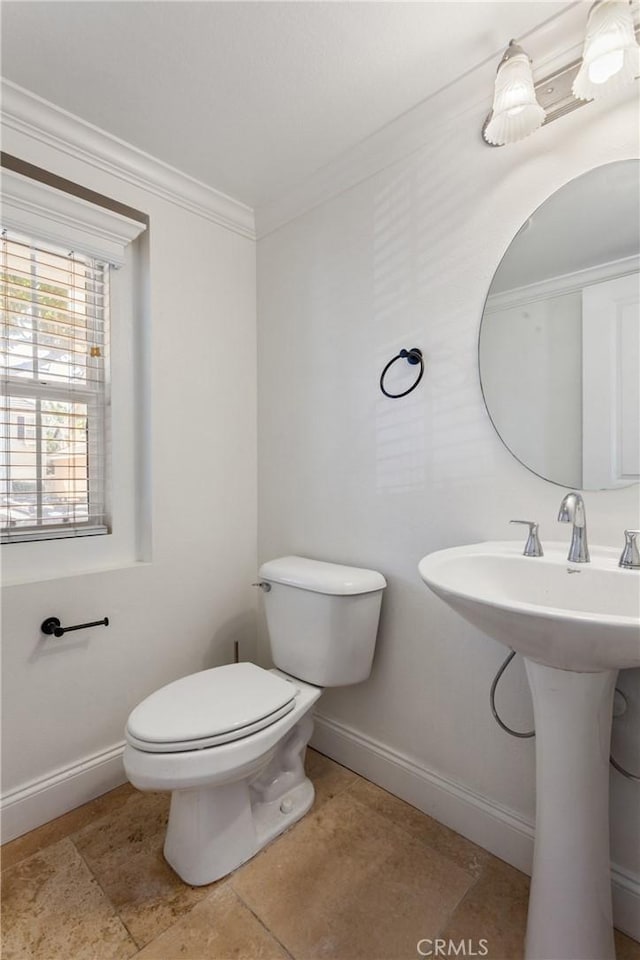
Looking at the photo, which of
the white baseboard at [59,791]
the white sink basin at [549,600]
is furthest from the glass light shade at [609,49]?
the white baseboard at [59,791]

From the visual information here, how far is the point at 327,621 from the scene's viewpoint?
1.43 m

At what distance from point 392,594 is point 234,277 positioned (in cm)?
145

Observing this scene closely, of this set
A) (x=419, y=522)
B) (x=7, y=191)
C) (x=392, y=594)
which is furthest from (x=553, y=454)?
(x=7, y=191)

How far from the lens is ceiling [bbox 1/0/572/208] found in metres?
1.10

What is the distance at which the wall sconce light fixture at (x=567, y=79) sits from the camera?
93cm

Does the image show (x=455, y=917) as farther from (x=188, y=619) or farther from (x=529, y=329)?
(x=529, y=329)

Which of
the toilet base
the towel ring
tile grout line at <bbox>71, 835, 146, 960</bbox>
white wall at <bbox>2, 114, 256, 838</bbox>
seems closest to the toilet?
the toilet base

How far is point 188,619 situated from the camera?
5.82ft

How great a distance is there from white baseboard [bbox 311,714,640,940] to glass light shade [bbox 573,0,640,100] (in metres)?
1.78

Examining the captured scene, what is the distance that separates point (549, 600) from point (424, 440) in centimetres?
59

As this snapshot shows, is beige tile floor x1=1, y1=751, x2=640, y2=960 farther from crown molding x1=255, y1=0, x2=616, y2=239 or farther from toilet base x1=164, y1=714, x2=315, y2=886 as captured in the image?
crown molding x1=255, y1=0, x2=616, y2=239
